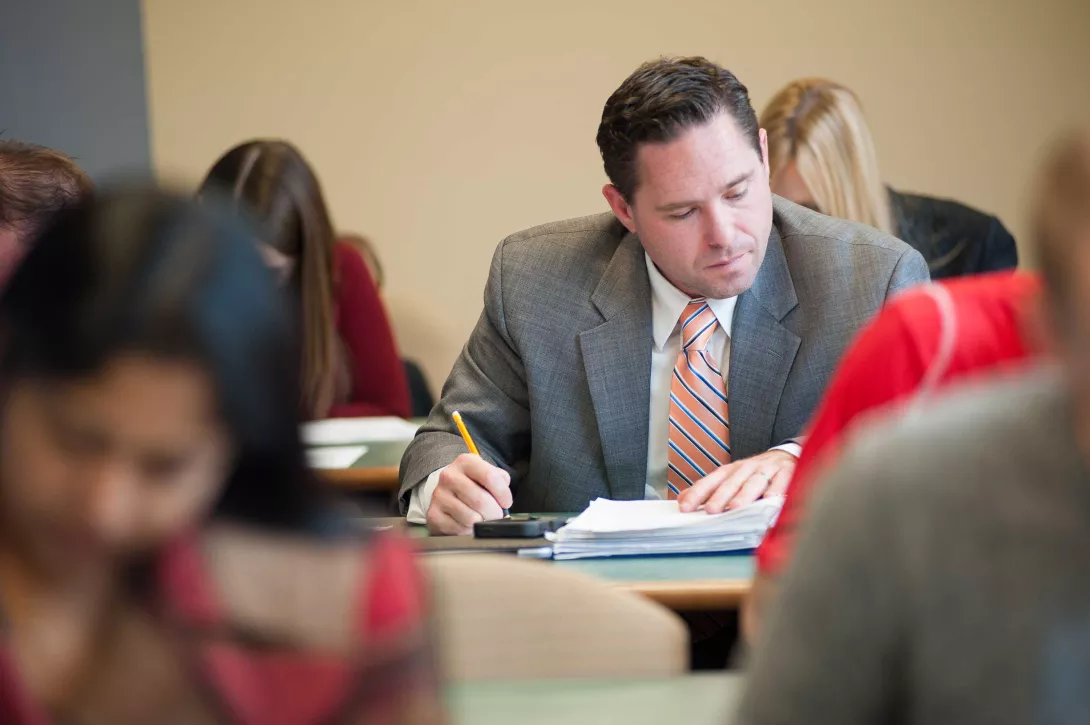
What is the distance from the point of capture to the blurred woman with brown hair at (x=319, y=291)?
3.42 meters

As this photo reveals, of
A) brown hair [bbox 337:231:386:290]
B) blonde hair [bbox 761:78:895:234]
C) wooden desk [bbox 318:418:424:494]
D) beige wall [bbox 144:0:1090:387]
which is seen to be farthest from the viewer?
brown hair [bbox 337:231:386:290]

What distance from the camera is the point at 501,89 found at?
460 centimetres

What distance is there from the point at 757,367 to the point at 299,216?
167cm

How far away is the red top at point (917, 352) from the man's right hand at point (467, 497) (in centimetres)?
76

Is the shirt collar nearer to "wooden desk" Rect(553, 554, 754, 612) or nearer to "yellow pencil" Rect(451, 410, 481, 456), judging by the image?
"yellow pencil" Rect(451, 410, 481, 456)

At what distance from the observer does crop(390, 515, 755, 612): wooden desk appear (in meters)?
1.59

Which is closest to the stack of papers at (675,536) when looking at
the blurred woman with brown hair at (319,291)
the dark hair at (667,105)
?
the dark hair at (667,105)

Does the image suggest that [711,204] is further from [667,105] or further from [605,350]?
[605,350]

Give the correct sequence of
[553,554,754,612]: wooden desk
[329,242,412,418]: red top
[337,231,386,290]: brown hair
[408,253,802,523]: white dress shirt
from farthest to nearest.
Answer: [337,231,386,290]: brown hair, [329,242,412,418]: red top, [408,253,802,523]: white dress shirt, [553,554,754,612]: wooden desk

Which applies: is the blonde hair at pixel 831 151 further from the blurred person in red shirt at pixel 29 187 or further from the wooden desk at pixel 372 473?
the blurred person in red shirt at pixel 29 187

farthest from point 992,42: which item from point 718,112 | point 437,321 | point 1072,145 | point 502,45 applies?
point 1072,145

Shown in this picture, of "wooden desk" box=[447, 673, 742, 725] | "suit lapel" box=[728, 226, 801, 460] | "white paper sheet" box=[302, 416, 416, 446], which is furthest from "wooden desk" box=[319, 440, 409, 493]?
"wooden desk" box=[447, 673, 742, 725]

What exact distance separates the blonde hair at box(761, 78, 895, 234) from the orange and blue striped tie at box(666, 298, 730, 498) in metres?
0.99

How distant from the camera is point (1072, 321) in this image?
68 centimetres
